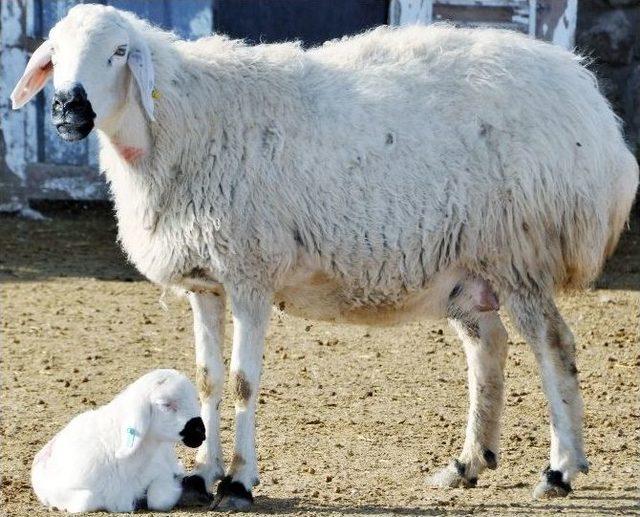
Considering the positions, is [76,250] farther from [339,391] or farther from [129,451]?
[129,451]

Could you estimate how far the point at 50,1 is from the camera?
11500 millimetres

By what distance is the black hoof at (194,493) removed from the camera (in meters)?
5.73

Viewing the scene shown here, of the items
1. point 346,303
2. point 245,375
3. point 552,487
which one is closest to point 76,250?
point 346,303

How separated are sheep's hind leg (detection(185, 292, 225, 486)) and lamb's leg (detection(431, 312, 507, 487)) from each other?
3.26 ft

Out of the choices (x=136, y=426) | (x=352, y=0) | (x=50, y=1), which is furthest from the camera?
(x=352, y=0)

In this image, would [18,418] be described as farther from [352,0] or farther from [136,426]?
[352,0]

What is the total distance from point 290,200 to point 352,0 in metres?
7.16

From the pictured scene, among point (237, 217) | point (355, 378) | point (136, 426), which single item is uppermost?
point (237, 217)

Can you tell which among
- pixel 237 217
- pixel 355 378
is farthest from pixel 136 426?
pixel 355 378

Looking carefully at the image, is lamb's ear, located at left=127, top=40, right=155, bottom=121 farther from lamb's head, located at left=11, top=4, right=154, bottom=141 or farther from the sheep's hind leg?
the sheep's hind leg

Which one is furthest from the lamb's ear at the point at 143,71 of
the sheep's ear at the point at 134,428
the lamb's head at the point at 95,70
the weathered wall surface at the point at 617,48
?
the weathered wall surface at the point at 617,48

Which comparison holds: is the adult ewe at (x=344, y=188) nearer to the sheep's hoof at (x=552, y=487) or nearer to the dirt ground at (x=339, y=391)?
the sheep's hoof at (x=552, y=487)

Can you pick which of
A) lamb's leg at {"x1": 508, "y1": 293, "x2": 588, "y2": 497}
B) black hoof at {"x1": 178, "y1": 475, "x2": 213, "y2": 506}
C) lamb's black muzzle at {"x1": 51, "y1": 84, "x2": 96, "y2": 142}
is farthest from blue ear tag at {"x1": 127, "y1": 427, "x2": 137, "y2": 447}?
lamb's leg at {"x1": 508, "y1": 293, "x2": 588, "y2": 497}

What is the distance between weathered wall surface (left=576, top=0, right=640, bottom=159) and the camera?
1242cm
